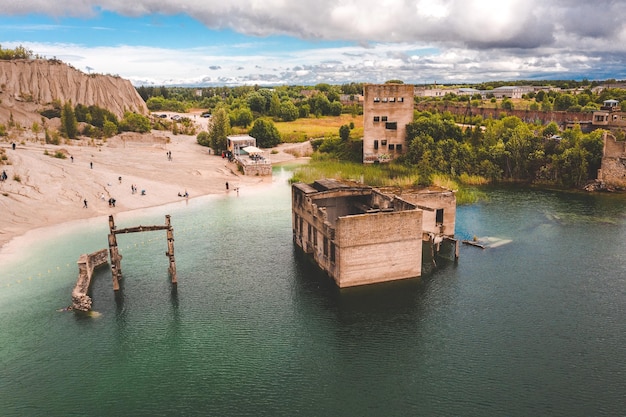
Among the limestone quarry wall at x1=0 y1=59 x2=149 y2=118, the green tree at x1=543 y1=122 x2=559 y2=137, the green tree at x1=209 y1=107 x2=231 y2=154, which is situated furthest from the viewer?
the limestone quarry wall at x1=0 y1=59 x2=149 y2=118

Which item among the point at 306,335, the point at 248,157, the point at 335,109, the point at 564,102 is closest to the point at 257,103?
the point at 335,109

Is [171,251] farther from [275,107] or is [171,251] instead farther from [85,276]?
[275,107]

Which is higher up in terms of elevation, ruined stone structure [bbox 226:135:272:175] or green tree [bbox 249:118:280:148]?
green tree [bbox 249:118:280:148]

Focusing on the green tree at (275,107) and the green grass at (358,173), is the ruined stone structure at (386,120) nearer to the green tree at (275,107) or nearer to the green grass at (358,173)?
the green grass at (358,173)

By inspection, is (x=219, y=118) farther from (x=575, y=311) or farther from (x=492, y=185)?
(x=575, y=311)

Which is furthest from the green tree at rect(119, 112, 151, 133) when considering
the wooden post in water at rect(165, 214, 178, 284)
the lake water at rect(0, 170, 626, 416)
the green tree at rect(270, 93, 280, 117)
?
the wooden post in water at rect(165, 214, 178, 284)

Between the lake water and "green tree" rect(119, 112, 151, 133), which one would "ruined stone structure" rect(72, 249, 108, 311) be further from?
"green tree" rect(119, 112, 151, 133)

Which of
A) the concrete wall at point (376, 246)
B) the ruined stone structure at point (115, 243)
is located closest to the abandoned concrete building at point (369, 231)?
the concrete wall at point (376, 246)
